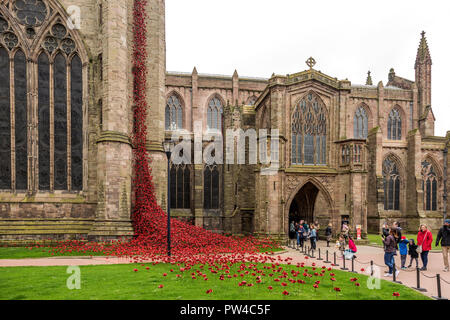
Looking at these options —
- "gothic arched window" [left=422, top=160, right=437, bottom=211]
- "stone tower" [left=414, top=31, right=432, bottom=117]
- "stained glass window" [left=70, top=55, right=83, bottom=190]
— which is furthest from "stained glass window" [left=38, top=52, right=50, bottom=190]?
"stone tower" [left=414, top=31, right=432, bottom=117]

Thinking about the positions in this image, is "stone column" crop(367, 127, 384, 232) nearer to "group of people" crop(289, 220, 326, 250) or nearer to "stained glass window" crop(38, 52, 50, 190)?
"group of people" crop(289, 220, 326, 250)

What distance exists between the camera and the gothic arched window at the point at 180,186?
31.0 m

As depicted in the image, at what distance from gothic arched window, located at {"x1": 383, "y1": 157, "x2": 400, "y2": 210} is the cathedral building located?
969cm

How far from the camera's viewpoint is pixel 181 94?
113ft

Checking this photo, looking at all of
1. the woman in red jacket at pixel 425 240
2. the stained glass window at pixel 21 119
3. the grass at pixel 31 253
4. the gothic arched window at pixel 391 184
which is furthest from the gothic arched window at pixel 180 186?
the woman in red jacket at pixel 425 240

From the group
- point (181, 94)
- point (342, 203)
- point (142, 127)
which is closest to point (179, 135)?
point (181, 94)

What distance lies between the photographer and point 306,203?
26.7 metres

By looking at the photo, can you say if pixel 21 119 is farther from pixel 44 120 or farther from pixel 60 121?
pixel 60 121

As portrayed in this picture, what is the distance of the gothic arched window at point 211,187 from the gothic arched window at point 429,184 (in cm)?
2296

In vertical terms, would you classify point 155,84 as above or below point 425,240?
above

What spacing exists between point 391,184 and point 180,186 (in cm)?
2331

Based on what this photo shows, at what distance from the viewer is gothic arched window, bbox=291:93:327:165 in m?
23.7

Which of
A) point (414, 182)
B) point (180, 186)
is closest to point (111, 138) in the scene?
point (180, 186)
